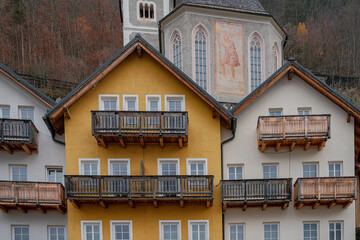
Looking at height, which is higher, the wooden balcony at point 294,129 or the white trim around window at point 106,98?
the white trim around window at point 106,98

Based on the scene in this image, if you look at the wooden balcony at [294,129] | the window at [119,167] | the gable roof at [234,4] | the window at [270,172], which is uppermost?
the gable roof at [234,4]

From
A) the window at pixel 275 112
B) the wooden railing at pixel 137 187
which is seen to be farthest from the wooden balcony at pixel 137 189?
the window at pixel 275 112

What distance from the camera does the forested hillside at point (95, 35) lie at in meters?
56.9

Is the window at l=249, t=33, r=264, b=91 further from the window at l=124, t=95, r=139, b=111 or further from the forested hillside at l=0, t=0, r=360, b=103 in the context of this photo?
the forested hillside at l=0, t=0, r=360, b=103

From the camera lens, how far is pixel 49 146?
20812 mm

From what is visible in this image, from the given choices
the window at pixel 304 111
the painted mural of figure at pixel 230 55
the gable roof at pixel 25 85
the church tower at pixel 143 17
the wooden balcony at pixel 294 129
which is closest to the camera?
the wooden balcony at pixel 294 129

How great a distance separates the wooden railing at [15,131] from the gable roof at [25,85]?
1553mm

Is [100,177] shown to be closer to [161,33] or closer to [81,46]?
[161,33]

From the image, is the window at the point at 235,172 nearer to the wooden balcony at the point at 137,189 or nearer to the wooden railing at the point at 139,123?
the wooden balcony at the point at 137,189

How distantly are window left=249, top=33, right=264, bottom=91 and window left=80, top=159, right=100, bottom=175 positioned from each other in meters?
17.9

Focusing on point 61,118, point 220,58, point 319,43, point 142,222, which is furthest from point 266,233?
point 319,43

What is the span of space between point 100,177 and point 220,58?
17976mm

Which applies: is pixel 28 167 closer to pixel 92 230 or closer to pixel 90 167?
pixel 90 167

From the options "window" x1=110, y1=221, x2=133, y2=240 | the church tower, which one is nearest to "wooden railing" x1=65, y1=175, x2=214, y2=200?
"window" x1=110, y1=221, x2=133, y2=240
